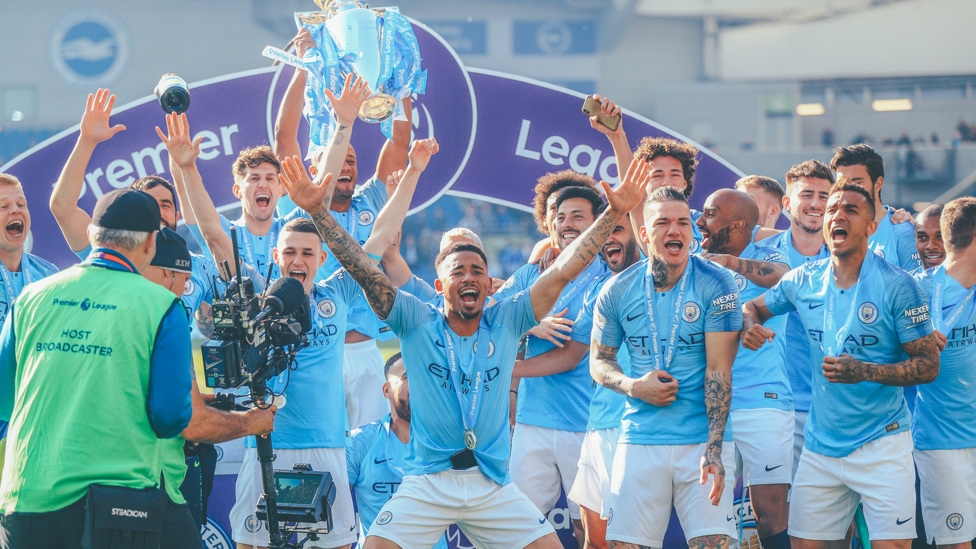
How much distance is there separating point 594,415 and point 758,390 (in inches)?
38.9

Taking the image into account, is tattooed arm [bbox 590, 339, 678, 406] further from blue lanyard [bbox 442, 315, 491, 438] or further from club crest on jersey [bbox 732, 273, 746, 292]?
club crest on jersey [bbox 732, 273, 746, 292]

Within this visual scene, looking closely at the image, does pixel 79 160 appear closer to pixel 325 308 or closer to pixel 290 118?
pixel 325 308

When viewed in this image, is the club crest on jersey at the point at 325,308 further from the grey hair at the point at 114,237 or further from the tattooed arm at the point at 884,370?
the tattooed arm at the point at 884,370

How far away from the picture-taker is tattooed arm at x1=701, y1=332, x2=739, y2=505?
4246 mm

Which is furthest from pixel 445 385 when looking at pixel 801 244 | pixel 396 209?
pixel 801 244

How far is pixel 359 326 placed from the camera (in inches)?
250

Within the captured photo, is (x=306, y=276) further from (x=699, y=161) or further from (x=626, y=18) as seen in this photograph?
(x=626, y=18)

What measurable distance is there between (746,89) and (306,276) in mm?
28619

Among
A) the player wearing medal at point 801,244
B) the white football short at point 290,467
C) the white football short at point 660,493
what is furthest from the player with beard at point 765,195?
the white football short at point 290,467

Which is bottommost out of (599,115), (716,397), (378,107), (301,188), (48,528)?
(48,528)

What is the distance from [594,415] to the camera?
200 inches

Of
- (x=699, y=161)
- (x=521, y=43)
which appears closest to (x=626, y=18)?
(x=521, y=43)

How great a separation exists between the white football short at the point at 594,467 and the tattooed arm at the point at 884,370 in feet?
3.67

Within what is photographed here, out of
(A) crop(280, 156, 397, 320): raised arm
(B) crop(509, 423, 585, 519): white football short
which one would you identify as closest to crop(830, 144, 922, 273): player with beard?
(B) crop(509, 423, 585, 519): white football short
